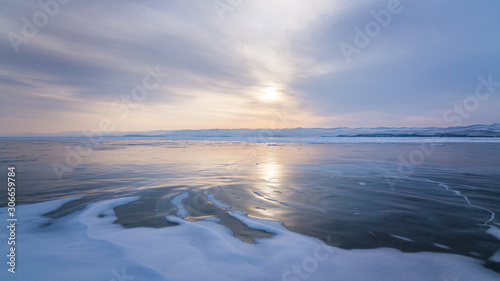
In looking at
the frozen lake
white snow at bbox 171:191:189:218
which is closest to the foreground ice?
the frozen lake

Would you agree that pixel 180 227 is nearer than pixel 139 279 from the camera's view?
No

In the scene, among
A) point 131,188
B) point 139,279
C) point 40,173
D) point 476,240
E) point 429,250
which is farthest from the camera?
point 40,173

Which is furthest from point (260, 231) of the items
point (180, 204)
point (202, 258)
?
point (180, 204)

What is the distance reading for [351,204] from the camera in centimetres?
376

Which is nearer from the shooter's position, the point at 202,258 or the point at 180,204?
the point at 202,258

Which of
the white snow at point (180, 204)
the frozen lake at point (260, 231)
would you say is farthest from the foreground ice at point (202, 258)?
the white snow at point (180, 204)

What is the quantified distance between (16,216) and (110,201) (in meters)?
1.17

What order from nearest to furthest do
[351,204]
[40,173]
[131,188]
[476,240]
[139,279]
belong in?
[139,279]
[476,240]
[351,204]
[131,188]
[40,173]

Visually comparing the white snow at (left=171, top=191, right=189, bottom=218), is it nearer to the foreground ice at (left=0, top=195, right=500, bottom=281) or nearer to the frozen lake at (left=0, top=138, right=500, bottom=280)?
the frozen lake at (left=0, top=138, right=500, bottom=280)

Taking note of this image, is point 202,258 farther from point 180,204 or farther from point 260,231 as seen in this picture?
point 180,204

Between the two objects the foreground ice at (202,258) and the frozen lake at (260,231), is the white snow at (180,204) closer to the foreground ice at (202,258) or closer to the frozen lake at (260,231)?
the frozen lake at (260,231)

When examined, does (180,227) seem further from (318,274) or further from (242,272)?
(318,274)

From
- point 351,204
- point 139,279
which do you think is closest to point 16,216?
point 139,279

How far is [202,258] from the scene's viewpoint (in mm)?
2225
